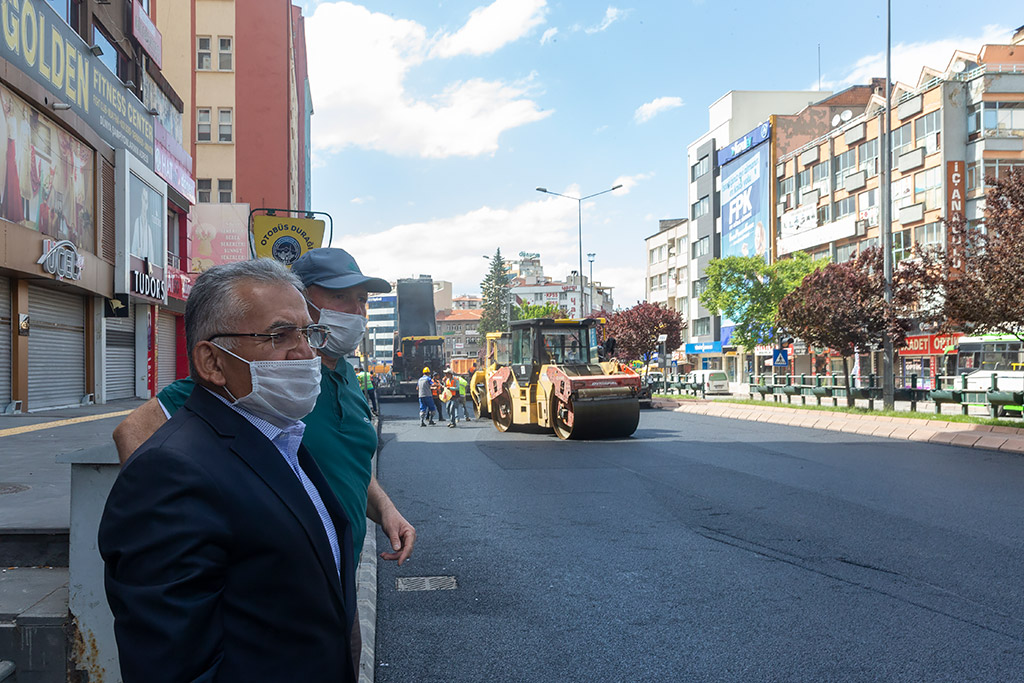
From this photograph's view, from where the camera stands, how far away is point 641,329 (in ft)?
183

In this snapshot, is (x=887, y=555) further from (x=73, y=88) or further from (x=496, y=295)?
(x=496, y=295)

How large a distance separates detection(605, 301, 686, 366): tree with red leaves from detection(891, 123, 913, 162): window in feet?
56.2

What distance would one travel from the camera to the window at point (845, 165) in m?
49.9

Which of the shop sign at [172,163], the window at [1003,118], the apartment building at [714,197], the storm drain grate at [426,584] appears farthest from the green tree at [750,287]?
the storm drain grate at [426,584]

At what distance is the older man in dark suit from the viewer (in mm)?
1608

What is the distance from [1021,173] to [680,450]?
9594 mm

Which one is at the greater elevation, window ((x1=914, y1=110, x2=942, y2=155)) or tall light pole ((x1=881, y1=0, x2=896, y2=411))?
window ((x1=914, y1=110, x2=942, y2=155))

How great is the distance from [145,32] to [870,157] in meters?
37.5

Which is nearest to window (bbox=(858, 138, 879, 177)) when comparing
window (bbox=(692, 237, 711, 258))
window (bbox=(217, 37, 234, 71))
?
window (bbox=(692, 237, 711, 258))

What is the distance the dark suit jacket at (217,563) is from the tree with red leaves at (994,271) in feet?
58.4

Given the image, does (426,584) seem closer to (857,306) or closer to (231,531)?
(231,531)

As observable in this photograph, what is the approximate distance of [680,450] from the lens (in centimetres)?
1508

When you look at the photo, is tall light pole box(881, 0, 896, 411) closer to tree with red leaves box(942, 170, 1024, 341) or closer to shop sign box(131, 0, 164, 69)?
tree with red leaves box(942, 170, 1024, 341)

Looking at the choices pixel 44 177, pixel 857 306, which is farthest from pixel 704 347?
pixel 44 177
